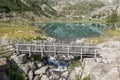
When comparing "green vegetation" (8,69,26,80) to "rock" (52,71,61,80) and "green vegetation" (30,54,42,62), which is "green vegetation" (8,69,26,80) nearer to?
"green vegetation" (30,54,42,62)

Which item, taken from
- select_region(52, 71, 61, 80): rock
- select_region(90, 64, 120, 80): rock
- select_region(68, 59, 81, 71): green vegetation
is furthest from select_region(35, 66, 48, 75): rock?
select_region(90, 64, 120, 80): rock

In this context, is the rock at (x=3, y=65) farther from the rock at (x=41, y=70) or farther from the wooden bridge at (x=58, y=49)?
the rock at (x=41, y=70)

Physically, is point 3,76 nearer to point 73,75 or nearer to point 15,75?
point 15,75

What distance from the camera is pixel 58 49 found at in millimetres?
53719

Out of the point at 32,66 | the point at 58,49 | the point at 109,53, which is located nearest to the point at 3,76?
the point at 32,66

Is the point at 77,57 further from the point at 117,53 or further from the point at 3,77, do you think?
the point at 3,77

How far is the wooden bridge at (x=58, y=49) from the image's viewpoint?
2063 inches

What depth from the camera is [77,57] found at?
55406 mm

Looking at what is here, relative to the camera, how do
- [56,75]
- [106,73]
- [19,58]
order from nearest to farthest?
[106,73]
[19,58]
[56,75]

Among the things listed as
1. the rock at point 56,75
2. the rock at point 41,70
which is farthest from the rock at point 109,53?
the rock at point 41,70

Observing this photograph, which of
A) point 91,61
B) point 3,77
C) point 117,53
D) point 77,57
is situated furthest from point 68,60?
point 3,77

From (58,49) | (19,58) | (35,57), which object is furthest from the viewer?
(35,57)

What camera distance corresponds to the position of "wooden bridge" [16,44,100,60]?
52406mm

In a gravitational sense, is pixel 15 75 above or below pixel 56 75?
above
